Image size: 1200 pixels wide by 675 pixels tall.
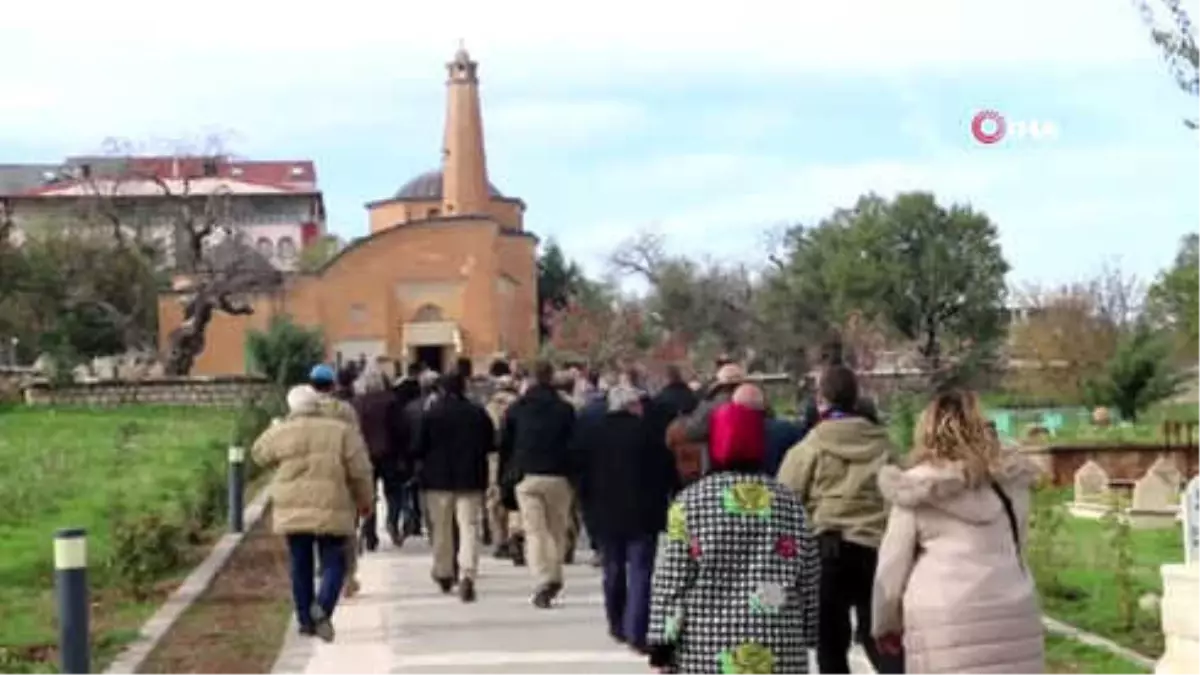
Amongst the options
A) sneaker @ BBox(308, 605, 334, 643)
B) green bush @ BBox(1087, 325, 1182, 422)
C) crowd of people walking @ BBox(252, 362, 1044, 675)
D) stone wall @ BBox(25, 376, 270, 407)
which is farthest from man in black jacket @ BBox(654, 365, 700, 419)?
stone wall @ BBox(25, 376, 270, 407)

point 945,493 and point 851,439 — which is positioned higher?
point 851,439

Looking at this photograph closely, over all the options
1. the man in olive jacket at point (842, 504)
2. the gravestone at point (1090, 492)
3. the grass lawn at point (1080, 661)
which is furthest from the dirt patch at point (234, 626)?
the gravestone at point (1090, 492)

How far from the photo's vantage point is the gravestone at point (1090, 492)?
27.2 m

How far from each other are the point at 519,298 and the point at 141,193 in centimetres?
1832

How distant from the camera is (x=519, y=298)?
309 feet

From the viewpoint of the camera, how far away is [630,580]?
1297cm

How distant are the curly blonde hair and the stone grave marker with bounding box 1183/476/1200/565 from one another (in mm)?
1149

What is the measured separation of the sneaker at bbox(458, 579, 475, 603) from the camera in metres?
16.0

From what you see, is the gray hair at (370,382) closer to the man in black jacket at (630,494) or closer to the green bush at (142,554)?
the green bush at (142,554)

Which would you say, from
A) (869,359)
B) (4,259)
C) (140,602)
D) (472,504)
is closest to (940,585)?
(472,504)

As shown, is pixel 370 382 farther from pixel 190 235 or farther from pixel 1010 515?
pixel 190 235

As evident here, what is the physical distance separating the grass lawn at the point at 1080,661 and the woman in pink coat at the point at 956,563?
4.44 meters

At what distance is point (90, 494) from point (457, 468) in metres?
14.3

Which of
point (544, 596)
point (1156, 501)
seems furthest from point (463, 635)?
point (1156, 501)
